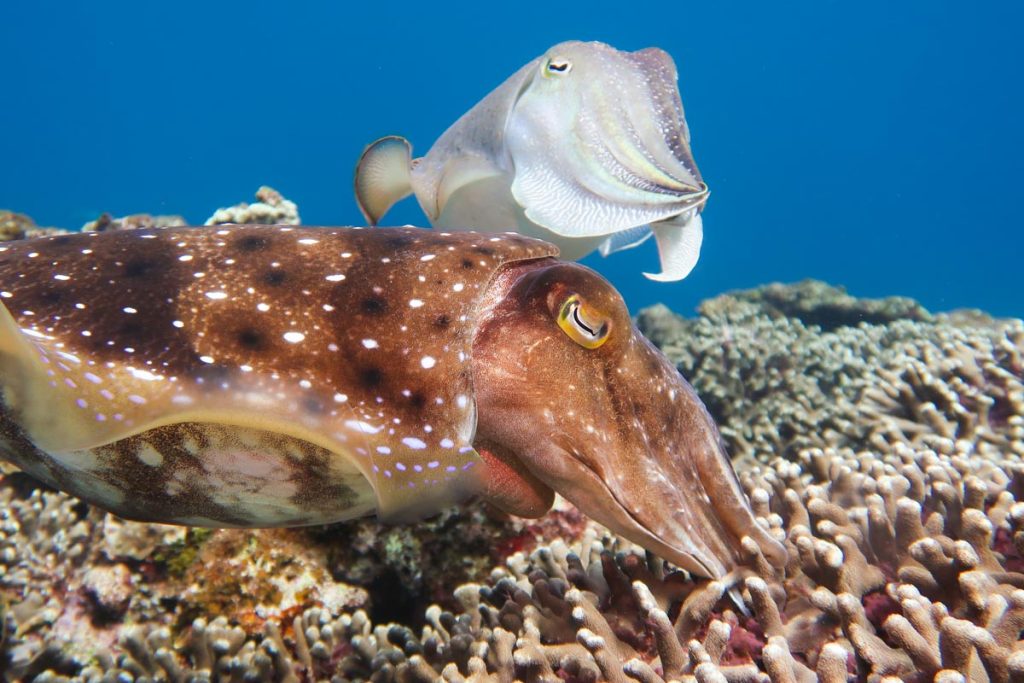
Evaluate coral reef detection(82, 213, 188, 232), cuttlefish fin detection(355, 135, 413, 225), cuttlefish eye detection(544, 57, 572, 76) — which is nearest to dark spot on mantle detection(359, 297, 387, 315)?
cuttlefish eye detection(544, 57, 572, 76)

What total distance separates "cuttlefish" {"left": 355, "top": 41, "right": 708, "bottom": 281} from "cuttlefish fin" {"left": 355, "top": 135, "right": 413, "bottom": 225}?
10 centimetres

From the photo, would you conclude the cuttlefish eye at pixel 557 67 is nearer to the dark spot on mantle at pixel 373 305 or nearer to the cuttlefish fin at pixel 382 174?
the cuttlefish fin at pixel 382 174

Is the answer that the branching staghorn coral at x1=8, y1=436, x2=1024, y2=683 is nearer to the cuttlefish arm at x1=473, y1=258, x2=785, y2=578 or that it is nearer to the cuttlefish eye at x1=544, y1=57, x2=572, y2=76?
the cuttlefish arm at x1=473, y1=258, x2=785, y2=578

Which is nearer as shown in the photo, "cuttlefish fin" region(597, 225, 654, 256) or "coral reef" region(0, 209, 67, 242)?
"cuttlefish fin" region(597, 225, 654, 256)

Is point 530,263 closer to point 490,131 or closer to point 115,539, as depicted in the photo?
point 490,131

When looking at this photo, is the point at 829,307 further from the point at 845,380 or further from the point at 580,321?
the point at 580,321

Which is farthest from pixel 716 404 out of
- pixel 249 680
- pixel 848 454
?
pixel 249 680

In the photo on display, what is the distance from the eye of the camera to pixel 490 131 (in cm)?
354

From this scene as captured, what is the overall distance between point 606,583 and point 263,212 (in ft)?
18.1

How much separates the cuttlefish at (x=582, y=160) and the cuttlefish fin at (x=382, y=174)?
0.10 m

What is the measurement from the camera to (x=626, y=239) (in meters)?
3.79

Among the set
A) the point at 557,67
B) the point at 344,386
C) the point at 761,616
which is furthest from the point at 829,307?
the point at 344,386

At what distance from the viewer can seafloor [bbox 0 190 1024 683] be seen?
2.04 meters

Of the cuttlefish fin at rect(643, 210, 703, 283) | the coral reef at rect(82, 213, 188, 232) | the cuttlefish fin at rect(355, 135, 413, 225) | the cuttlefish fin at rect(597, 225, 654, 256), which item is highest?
the coral reef at rect(82, 213, 188, 232)
